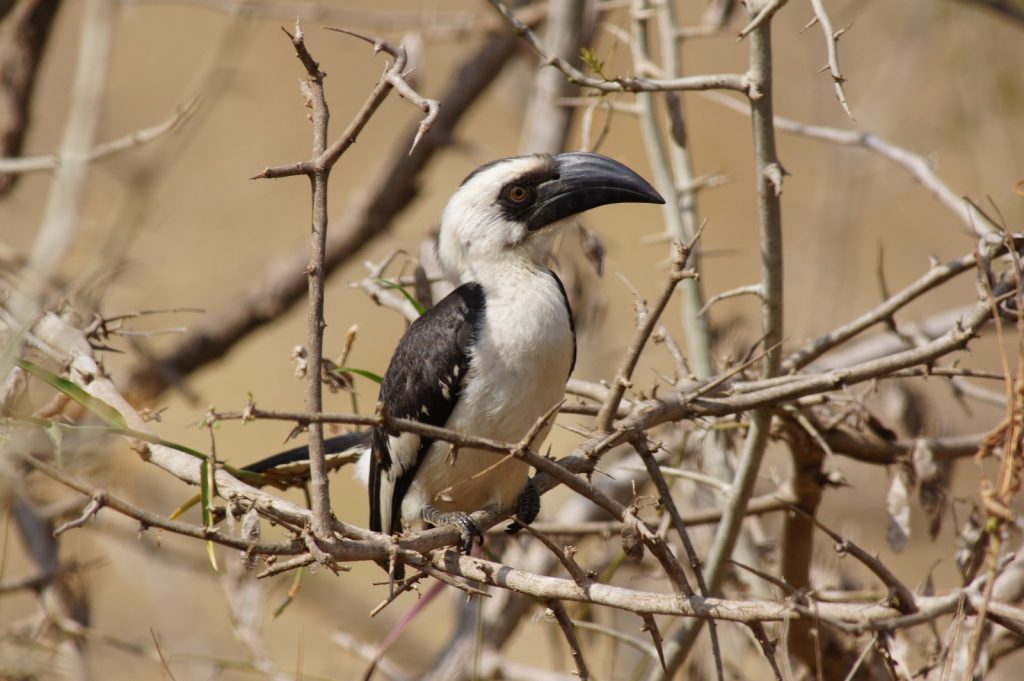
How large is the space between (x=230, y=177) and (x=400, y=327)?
230 cm

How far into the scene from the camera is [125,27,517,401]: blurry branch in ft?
17.7

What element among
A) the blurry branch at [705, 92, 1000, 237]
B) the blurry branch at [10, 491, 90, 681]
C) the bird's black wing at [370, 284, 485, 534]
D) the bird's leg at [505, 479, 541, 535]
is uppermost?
the blurry branch at [705, 92, 1000, 237]

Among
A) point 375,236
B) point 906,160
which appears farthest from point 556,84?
point 906,160

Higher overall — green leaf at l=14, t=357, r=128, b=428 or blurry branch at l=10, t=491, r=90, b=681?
green leaf at l=14, t=357, r=128, b=428

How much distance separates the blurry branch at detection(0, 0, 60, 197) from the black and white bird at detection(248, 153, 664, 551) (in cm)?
220

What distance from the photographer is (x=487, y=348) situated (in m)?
3.05

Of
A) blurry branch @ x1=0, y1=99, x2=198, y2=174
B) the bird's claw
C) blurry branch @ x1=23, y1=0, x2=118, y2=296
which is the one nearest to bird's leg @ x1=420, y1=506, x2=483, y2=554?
the bird's claw

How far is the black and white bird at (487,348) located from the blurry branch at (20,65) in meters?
2.20

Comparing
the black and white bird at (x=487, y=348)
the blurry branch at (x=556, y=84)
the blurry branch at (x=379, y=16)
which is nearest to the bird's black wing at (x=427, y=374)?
the black and white bird at (x=487, y=348)

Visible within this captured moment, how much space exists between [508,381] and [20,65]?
2946mm

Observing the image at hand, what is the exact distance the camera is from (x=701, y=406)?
91.8 inches

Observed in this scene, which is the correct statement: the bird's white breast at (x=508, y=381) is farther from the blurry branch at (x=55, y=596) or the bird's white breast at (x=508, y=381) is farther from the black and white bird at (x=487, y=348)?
the blurry branch at (x=55, y=596)

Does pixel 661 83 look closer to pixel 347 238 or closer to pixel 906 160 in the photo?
pixel 906 160

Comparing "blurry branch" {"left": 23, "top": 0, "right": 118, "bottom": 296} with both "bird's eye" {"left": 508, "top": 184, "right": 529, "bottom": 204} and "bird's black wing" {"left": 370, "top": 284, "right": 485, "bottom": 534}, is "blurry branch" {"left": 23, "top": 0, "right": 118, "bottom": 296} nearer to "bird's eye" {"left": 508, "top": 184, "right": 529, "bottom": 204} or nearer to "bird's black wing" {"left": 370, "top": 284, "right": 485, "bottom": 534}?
"bird's black wing" {"left": 370, "top": 284, "right": 485, "bottom": 534}
